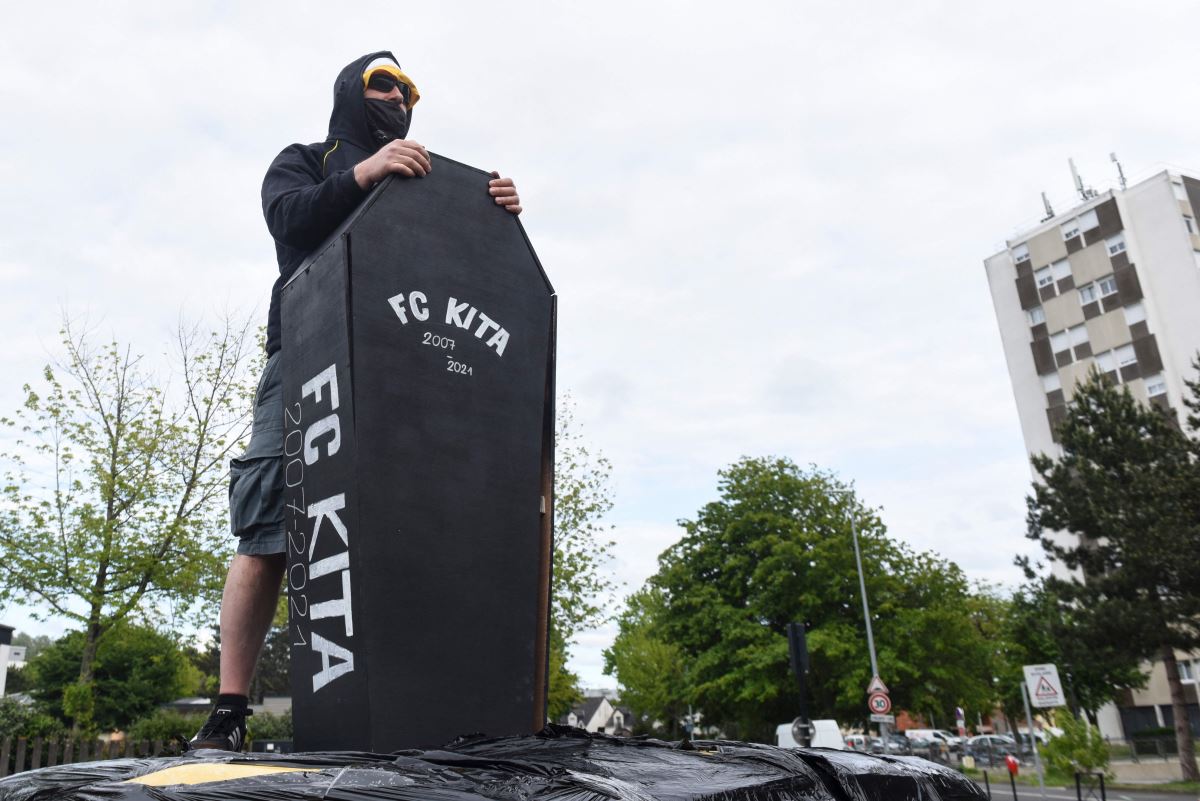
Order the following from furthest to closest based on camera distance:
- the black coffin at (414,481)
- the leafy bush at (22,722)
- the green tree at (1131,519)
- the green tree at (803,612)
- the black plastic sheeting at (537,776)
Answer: the green tree at (803,612), the green tree at (1131,519), the leafy bush at (22,722), the black coffin at (414,481), the black plastic sheeting at (537,776)

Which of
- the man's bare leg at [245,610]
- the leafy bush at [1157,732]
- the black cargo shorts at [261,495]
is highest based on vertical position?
the black cargo shorts at [261,495]

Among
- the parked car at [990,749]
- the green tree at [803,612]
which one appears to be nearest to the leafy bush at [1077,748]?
the green tree at [803,612]

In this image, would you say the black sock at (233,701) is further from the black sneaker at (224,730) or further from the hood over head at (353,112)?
the hood over head at (353,112)

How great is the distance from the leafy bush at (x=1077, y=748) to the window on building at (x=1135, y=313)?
31.6 metres

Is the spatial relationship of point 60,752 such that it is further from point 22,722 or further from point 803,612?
point 803,612

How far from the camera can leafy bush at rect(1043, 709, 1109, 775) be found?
52.0ft

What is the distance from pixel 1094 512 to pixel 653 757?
2939 cm

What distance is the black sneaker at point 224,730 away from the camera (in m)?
1.62

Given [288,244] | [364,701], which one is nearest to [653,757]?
[364,701]

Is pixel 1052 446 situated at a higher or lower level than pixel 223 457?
higher

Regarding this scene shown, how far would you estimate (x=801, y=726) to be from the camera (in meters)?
11.5

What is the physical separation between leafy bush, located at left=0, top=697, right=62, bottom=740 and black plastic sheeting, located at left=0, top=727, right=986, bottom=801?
11.6 m

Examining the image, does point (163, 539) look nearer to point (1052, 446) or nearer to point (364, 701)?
point (364, 701)

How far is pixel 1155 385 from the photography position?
40.5m
